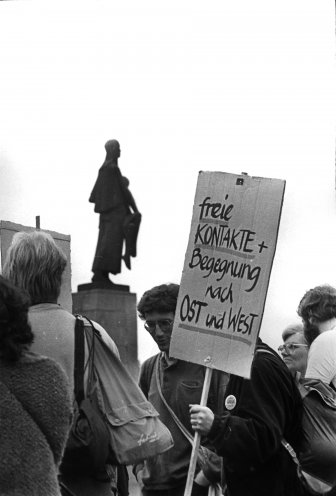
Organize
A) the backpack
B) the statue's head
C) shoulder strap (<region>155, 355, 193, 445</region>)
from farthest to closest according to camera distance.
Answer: the statue's head → shoulder strap (<region>155, 355, 193, 445</region>) → the backpack

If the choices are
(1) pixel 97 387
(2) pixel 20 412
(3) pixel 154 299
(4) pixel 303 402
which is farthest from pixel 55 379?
(3) pixel 154 299

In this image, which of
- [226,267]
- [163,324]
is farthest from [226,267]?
[163,324]

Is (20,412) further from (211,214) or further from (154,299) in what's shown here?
(154,299)

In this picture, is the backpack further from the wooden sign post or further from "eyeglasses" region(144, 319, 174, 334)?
"eyeglasses" region(144, 319, 174, 334)

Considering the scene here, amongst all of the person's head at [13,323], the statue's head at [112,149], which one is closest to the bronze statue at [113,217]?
the statue's head at [112,149]

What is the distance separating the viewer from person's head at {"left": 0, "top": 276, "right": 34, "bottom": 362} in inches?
113

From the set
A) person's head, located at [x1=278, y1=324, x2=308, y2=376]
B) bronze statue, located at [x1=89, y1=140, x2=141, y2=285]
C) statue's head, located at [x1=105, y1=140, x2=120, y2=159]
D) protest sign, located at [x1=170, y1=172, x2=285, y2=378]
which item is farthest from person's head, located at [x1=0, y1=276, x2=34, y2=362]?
statue's head, located at [x1=105, y1=140, x2=120, y2=159]

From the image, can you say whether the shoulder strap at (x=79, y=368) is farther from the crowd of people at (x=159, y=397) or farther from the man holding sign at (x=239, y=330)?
the man holding sign at (x=239, y=330)

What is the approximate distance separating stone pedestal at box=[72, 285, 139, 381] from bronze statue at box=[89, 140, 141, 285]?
1.61ft

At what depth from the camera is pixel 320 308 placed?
15.8ft

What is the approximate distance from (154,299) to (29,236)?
37.3 inches

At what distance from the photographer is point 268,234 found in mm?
4059

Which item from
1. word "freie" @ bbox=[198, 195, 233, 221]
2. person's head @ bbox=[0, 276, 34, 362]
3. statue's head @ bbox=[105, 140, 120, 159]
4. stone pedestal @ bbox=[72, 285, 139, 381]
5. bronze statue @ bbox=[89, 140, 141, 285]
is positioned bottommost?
stone pedestal @ bbox=[72, 285, 139, 381]

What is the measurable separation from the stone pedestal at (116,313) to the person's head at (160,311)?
1237 cm
